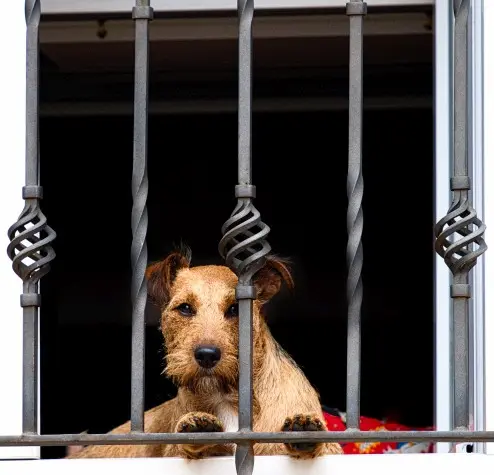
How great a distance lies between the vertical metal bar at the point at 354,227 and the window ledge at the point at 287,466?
4.4 inches

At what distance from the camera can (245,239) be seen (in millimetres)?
2102

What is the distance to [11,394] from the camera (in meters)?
2.24

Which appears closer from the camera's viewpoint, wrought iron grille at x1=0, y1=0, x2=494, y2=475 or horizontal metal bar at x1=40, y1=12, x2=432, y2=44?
wrought iron grille at x1=0, y1=0, x2=494, y2=475

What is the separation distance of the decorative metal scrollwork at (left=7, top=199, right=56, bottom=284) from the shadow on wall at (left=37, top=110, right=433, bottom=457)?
207 cm

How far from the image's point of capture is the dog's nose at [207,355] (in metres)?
2.29

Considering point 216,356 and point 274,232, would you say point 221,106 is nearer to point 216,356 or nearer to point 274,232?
point 274,232

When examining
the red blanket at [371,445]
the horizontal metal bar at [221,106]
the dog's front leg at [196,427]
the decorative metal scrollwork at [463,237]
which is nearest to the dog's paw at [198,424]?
the dog's front leg at [196,427]

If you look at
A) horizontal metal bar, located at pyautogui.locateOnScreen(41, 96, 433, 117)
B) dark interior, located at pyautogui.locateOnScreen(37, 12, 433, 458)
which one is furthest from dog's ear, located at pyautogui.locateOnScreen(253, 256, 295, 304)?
dark interior, located at pyautogui.locateOnScreen(37, 12, 433, 458)

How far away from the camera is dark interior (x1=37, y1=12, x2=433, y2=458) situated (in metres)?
4.23

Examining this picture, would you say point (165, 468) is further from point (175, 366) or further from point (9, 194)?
point (9, 194)

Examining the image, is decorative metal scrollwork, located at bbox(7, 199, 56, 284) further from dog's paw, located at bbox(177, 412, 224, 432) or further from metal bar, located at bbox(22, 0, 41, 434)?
dog's paw, located at bbox(177, 412, 224, 432)

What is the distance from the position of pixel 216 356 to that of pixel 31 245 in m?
0.44

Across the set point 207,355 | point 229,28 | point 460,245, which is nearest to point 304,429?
point 207,355
